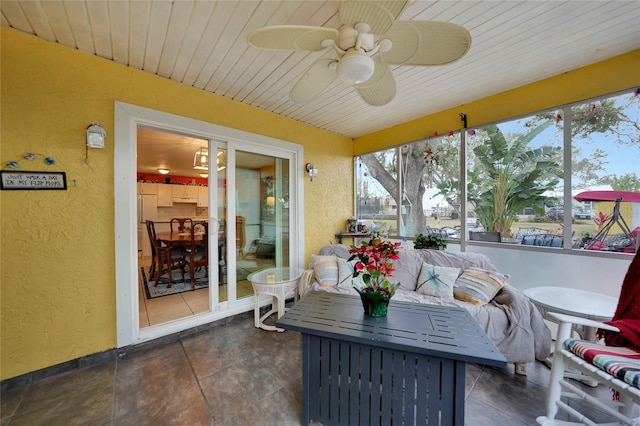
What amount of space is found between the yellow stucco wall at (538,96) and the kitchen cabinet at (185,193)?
21.0 feet

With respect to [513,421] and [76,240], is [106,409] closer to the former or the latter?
[76,240]

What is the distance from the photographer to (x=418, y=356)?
1.25 m

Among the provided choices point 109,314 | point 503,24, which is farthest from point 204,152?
point 503,24

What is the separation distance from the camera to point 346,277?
9.11 feet

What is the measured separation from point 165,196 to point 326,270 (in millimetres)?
6223

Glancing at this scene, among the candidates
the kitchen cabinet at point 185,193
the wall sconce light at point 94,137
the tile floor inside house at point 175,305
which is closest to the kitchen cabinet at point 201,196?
the kitchen cabinet at point 185,193

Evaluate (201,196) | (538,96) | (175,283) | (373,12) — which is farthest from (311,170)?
(201,196)

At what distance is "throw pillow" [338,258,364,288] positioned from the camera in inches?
107

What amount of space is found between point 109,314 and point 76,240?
728 millimetres

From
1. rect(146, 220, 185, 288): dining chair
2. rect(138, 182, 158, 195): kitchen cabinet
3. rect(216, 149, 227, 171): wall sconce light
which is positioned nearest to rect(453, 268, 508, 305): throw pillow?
rect(216, 149, 227, 171): wall sconce light

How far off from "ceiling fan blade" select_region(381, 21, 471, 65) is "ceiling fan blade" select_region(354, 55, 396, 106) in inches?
2.8

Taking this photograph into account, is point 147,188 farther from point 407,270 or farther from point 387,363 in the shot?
point 387,363

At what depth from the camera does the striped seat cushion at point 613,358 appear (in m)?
1.16

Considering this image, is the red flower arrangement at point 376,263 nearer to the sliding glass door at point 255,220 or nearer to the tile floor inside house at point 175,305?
the sliding glass door at point 255,220
